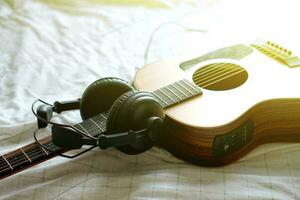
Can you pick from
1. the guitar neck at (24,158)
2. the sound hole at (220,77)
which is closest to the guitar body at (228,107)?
the sound hole at (220,77)

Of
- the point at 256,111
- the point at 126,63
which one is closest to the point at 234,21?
the point at 126,63

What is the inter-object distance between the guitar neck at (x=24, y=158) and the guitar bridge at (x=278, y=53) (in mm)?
569

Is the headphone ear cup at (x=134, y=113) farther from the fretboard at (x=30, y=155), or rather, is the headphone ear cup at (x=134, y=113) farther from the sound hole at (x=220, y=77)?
the sound hole at (x=220, y=77)

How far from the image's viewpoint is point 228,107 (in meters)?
0.93

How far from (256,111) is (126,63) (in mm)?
439

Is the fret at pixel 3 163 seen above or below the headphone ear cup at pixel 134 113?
below

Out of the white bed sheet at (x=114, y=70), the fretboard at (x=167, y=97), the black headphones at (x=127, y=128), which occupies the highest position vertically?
the black headphones at (x=127, y=128)

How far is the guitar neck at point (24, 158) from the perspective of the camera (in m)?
0.84

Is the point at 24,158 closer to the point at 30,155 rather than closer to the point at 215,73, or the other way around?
the point at 30,155

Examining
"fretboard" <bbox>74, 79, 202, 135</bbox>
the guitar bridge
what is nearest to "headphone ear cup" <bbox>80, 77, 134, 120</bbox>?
"fretboard" <bbox>74, 79, 202, 135</bbox>

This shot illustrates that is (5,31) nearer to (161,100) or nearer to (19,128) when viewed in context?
(19,128)

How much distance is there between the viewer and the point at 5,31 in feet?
4.52

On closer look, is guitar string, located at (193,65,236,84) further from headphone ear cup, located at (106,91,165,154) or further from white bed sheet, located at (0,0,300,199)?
headphone ear cup, located at (106,91,165,154)

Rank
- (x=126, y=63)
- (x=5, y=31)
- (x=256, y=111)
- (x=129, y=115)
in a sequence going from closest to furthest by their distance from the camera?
(x=129, y=115) < (x=256, y=111) < (x=126, y=63) < (x=5, y=31)
